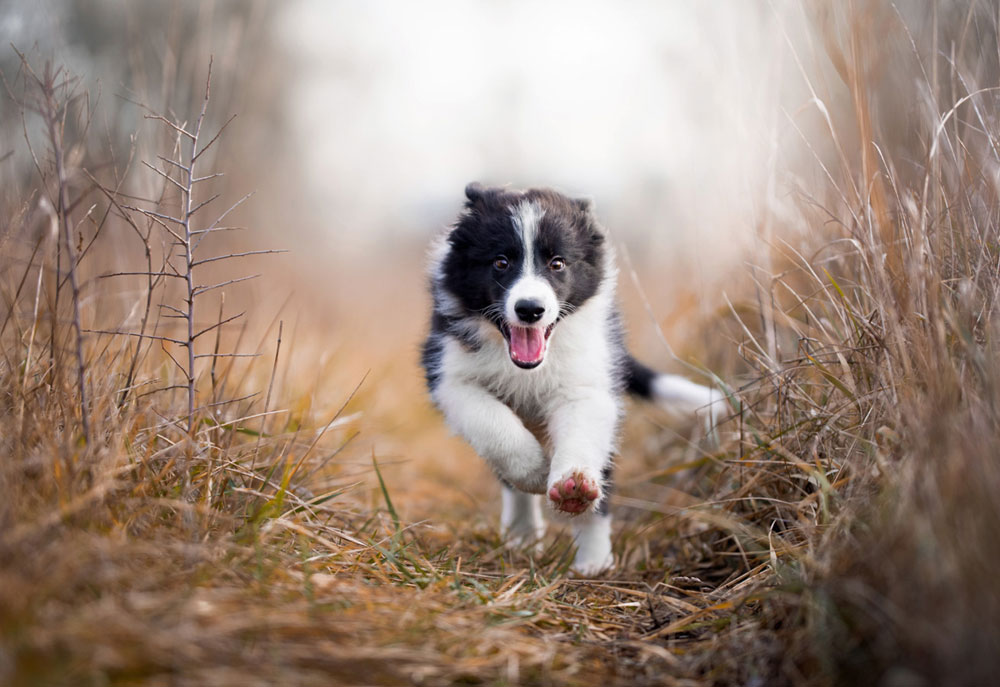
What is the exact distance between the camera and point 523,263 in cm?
308

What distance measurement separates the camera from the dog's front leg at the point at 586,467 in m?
2.58

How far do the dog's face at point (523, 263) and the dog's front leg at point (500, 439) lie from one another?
0.83ft

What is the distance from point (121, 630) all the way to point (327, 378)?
12.4 feet

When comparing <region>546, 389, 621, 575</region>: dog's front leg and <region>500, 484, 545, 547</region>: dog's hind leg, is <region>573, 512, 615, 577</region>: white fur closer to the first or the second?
<region>546, 389, 621, 575</region>: dog's front leg

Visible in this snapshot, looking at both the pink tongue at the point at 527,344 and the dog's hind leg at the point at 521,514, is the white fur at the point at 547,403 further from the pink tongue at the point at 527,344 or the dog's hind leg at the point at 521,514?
the dog's hind leg at the point at 521,514

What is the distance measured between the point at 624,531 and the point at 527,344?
3.96 ft

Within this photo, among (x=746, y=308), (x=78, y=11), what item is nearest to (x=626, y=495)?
(x=746, y=308)

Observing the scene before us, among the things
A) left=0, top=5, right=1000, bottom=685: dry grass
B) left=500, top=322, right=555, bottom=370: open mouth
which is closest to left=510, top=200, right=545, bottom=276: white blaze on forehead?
left=500, top=322, right=555, bottom=370: open mouth

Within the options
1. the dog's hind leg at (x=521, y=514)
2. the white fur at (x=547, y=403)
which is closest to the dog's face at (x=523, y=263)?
the white fur at (x=547, y=403)

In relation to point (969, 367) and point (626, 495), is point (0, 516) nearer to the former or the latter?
point (969, 367)

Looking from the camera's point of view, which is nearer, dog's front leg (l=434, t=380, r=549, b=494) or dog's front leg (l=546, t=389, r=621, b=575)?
dog's front leg (l=546, t=389, r=621, b=575)

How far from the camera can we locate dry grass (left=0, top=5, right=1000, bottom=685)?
1.39 meters

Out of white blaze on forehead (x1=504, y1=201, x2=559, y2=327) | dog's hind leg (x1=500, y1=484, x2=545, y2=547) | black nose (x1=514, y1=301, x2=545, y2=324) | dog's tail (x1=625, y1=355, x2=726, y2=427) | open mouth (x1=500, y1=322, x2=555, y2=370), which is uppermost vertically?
white blaze on forehead (x1=504, y1=201, x2=559, y2=327)

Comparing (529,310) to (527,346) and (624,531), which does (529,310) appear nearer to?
(527,346)
